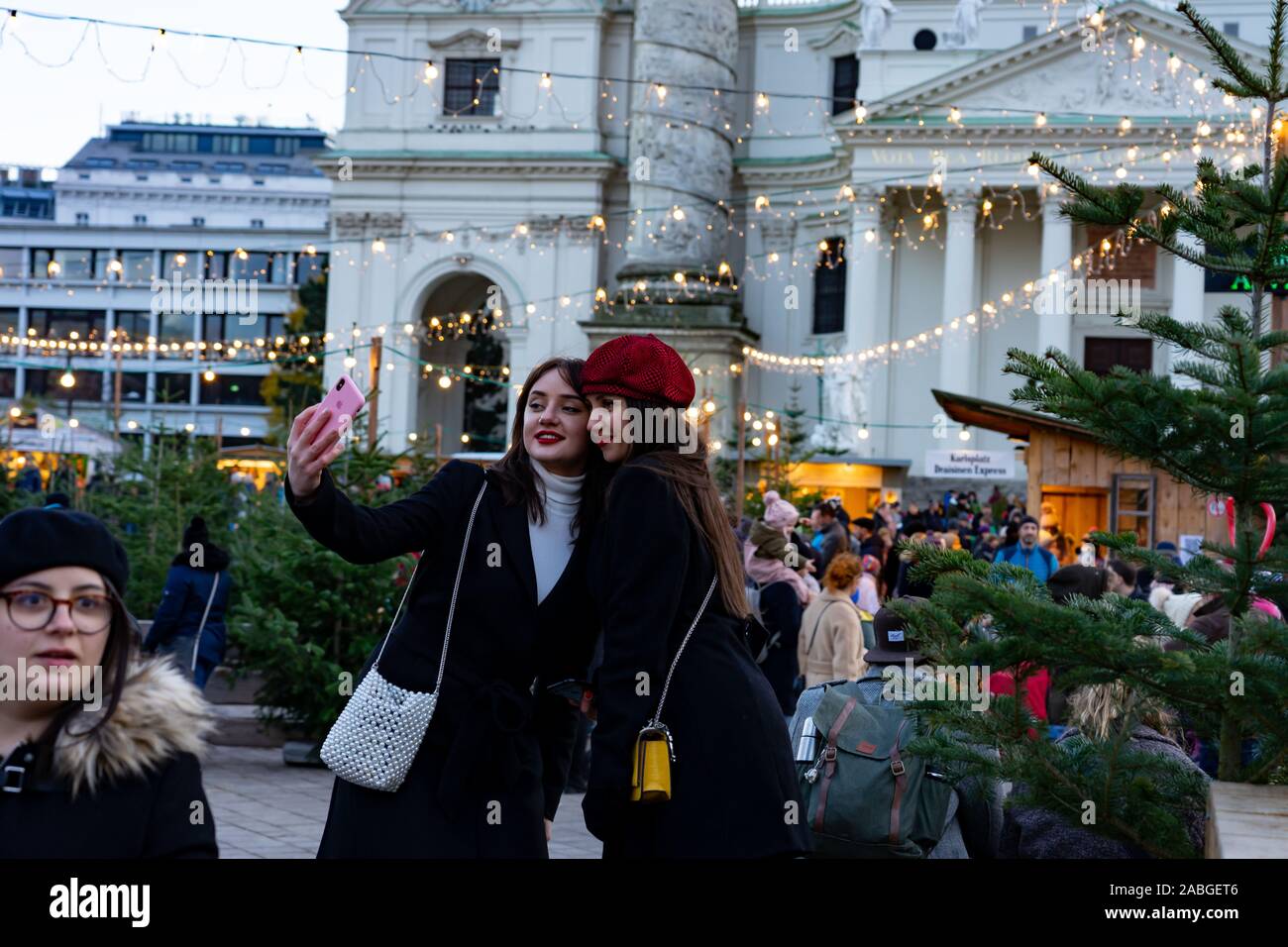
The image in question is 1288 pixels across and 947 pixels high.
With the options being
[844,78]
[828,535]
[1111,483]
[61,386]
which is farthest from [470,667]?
[61,386]

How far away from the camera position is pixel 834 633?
10.5 meters

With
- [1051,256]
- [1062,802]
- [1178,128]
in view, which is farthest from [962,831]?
Result: [1051,256]

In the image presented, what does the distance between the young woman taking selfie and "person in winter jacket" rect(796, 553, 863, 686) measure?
5504 millimetres

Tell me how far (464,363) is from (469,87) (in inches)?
336

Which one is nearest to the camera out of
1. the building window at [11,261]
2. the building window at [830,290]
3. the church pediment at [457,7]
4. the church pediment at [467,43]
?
the building window at [830,290]

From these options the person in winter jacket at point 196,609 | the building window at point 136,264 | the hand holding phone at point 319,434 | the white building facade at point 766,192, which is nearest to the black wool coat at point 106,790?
the hand holding phone at point 319,434

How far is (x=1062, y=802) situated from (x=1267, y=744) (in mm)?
584

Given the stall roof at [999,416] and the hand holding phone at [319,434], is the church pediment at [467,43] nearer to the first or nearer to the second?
the stall roof at [999,416]

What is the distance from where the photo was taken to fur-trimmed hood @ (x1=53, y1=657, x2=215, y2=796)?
3.09 m

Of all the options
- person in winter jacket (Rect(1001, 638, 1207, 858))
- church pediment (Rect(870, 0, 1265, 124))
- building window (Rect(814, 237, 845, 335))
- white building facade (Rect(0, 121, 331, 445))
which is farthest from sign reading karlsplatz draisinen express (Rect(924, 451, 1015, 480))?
white building facade (Rect(0, 121, 331, 445))

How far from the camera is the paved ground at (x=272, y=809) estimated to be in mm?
9805

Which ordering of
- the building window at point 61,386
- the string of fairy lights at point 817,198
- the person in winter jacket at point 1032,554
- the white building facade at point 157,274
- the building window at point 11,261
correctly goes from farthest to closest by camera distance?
the building window at point 11,261, the building window at point 61,386, the white building facade at point 157,274, the string of fairy lights at point 817,198, the person in winter jacket at point 1032,554

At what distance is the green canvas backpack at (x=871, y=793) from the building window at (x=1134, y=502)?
1743 centimetres

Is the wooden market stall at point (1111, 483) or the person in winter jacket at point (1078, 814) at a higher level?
the wooden market stall at point (1111, 483)
